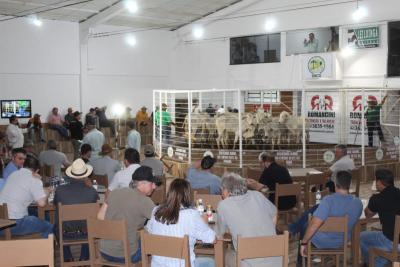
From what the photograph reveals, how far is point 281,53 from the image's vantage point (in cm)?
1875

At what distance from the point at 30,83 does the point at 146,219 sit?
48.7 feet

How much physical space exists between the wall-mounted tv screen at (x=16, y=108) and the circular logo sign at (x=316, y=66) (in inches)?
369

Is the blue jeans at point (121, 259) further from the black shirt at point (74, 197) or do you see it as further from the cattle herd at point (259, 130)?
the cattle herd at point (259, 130)

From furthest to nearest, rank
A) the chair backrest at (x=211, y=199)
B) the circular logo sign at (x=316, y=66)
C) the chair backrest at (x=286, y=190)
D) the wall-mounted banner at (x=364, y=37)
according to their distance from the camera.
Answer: the circular logo sign at (x=316, y=66)
the wall-mounted banner at (x=364, y=37)
the chair backrest at (x=286, y=190)
the chair backrest at (x=211, y=199)

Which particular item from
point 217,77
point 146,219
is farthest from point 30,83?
point 146,219

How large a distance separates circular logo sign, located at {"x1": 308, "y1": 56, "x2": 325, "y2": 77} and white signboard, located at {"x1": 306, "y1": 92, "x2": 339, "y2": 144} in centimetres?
72

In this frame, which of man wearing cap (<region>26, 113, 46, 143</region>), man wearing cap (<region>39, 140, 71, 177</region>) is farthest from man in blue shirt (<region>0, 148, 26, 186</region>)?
man wearing cap (<region>26, 113, 46, 143</region>)

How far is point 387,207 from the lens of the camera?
5043mm

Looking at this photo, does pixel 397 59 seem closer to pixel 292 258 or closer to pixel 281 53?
pixel 281 53

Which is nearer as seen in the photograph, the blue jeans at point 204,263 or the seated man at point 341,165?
the blue jeans at point 204,263

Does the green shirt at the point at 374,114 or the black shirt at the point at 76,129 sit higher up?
the green shirt at the point at 374,114

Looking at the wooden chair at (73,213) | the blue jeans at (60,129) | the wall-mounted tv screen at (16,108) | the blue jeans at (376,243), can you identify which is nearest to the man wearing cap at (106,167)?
the wooden chair at (73,213)

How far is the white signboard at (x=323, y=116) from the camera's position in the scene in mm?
16094

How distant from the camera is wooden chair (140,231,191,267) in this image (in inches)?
149
